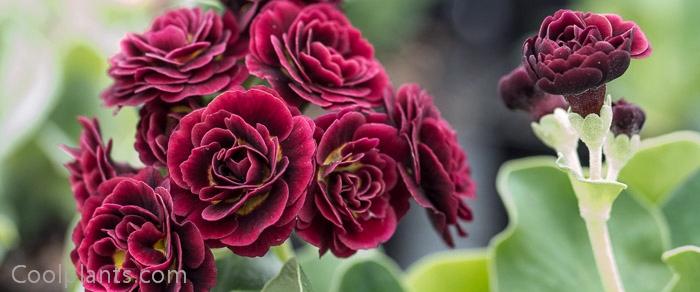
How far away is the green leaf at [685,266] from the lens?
680 millimetres

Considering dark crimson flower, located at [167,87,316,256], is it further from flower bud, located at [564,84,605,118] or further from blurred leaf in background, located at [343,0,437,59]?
blurred leaf in background, located at [343,0,437,59]

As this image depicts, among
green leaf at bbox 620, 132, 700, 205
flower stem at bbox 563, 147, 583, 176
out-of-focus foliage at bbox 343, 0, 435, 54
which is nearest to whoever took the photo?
flower stem at bbox 563, 147, 583, 176

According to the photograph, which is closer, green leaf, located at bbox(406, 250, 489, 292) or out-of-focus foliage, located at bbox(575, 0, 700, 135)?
green leaf, located at bbox(406, 250, 489, 292)

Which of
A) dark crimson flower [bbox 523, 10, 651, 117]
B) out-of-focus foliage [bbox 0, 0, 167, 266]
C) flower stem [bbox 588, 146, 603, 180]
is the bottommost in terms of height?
→ out-of-focus foliage [bbox 0, 0, 167, 266]

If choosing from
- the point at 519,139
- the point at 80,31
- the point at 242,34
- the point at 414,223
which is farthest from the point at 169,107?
the point at 519,139

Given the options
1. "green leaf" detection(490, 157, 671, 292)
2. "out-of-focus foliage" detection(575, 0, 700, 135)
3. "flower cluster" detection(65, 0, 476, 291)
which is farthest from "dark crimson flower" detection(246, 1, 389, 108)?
"out-of-focus foliage" detection(575, 0, 700, 135)

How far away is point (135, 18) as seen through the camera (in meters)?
1.73

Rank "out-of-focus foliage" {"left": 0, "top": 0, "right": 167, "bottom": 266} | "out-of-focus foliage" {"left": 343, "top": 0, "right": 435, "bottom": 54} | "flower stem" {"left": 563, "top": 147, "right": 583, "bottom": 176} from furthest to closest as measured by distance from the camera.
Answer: "out-of-focus foliage" {"left": 343, "top": 0, "right": 435, "bottom": 54} < "out-of-focus foliage" {"left": 0, "top": 0, "right": 167, "bottom": 266} < "flower stem" {"left": 563, "top": 147, "right": 583, "bottom": 176}

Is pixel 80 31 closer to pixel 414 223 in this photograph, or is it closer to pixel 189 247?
pixel 414 223

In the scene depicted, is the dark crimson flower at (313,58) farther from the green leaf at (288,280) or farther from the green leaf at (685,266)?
the green leaf at (685,266)


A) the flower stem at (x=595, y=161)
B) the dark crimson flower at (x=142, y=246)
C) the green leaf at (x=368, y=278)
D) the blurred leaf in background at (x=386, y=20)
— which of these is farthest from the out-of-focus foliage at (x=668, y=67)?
the dark crimson flower at (x=142, y=246)

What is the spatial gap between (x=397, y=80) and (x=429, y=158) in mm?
1905

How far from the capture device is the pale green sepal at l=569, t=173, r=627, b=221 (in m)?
0.61

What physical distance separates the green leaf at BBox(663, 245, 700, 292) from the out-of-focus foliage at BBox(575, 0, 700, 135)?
4.66 ft
